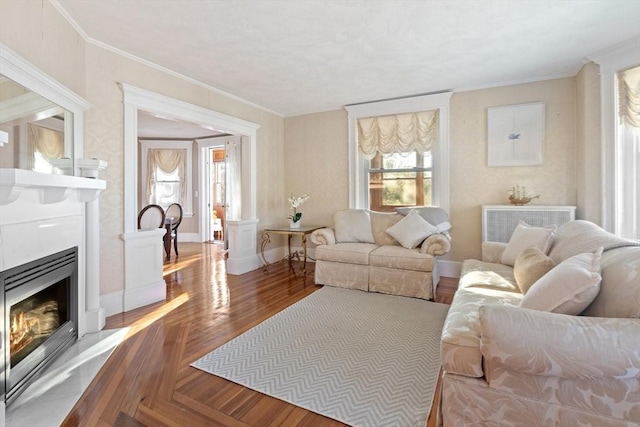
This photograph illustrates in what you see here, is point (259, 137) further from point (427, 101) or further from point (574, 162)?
point (574, 162)

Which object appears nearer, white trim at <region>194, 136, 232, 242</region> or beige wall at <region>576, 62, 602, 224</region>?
beige wall at <region>576, 62, 602, 224</region>

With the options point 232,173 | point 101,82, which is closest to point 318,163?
point 232,173

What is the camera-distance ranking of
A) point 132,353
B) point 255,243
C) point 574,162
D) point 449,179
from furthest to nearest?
point 255,243
point 449,179
point 574,162
point 132,353

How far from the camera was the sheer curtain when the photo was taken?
2.95m

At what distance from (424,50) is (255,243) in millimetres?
3535

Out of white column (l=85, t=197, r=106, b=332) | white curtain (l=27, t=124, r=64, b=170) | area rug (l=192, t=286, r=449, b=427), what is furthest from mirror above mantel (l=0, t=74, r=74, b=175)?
area rug (l=192, t=286, r=449, b=427)

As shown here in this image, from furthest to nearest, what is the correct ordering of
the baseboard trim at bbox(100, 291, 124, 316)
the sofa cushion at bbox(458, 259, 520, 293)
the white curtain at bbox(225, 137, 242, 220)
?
1. the white curtain at bbox(225, 137, 242, 220)
2. the baseboard trim at bbox(100, 291, 124, 316)
3. the sofa cushion at bbox(458, 259, 520, 293)

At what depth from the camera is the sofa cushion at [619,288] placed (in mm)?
1227

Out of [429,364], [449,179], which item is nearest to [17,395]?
[429,364]

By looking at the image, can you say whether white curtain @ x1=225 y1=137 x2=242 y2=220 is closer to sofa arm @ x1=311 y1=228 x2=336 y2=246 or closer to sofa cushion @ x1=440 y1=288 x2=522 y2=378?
sofa arm @ x1=311 y1=228 x2=336 y2=246

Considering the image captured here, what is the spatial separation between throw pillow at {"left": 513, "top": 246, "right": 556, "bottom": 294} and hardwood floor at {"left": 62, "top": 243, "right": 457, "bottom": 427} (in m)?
1.06

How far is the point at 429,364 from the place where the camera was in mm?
2078

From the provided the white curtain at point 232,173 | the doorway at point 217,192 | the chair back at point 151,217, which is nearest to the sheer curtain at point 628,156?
the white curtain at point 232,173

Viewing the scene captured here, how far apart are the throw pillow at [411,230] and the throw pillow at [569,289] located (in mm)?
2195
